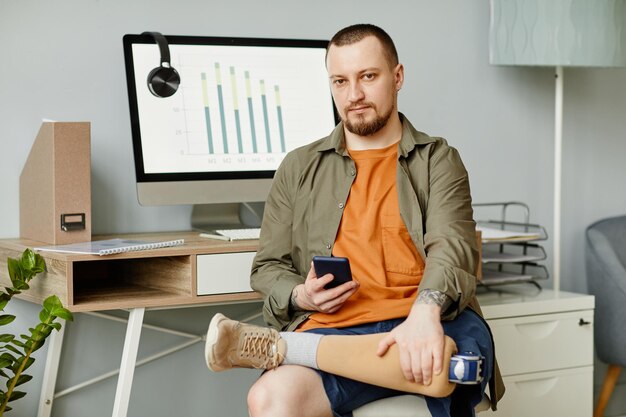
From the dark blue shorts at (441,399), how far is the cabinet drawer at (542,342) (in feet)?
2.71

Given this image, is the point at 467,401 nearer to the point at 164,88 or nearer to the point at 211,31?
the point at 164,88

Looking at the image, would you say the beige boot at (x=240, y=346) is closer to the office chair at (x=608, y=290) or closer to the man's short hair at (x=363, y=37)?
the man's short hair at (x=363, y=37)

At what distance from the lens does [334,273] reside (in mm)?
1690

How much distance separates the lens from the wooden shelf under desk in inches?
77.9

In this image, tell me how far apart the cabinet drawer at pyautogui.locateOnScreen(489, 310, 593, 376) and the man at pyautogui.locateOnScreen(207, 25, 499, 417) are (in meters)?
0.77

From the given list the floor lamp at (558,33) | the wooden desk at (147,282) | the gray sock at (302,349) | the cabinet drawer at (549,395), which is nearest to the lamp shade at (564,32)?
the floor lamp at (558,33)

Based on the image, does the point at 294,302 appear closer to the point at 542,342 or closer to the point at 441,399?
the point at 441,399

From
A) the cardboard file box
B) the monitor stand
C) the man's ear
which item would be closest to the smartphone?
the man's ear

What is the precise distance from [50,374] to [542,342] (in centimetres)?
138

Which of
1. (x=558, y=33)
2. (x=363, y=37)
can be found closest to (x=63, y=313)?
(x=363, y=37)

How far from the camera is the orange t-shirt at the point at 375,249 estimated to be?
1.78 metres

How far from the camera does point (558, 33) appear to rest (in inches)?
111

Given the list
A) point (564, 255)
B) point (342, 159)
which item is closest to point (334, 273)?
point (342, 159)

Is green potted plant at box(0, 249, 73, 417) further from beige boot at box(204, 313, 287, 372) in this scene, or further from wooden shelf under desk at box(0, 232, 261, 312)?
beige boot at box(204, 313, 287, 372)
